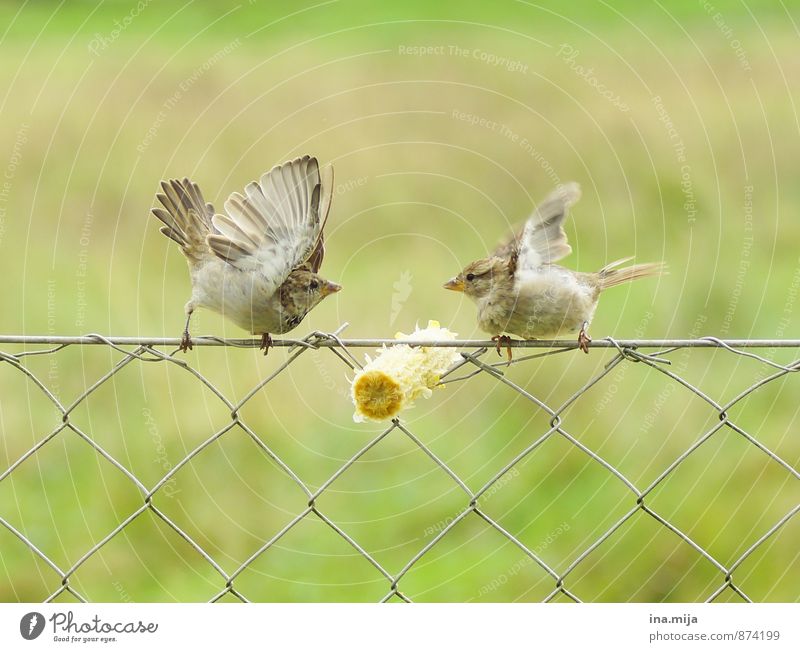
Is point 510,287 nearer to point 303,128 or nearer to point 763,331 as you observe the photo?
point 763,331

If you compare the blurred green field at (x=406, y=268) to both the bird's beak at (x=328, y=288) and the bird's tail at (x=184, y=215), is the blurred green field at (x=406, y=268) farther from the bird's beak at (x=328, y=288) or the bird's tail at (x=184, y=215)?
the bird's beak at (x=328, y=288)

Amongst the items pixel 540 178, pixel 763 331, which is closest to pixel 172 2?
pixel 540 178

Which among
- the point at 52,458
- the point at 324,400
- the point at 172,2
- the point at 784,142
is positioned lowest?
the point at 52,458

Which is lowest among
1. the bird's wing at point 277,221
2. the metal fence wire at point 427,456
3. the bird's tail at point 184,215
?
the metal fence wire at point 427,456

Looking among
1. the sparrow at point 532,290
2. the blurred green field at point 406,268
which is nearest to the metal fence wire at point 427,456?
the blurred green field at point 406,268

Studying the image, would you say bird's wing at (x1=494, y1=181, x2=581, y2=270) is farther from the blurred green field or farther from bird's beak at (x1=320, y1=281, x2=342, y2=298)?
the blurred green field

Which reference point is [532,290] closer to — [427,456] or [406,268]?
[427,456]
